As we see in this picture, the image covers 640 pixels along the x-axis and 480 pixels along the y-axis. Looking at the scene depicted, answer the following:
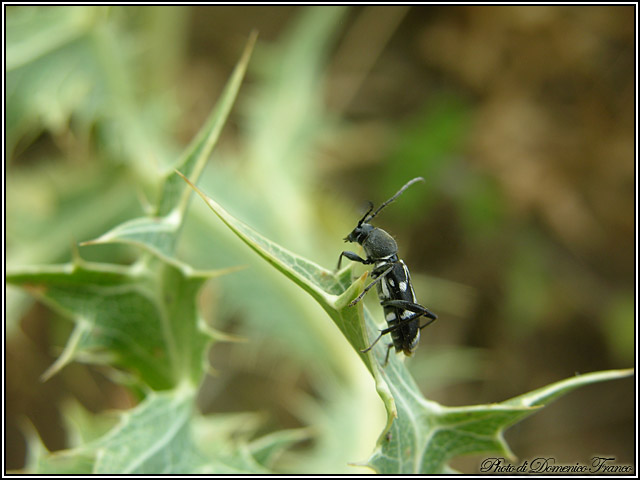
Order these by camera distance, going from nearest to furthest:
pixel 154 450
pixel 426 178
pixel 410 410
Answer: pixel 410 410 → pixel 154 450 → pixel 426 178

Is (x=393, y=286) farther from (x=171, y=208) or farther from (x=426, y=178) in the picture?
(x=426, y=178)

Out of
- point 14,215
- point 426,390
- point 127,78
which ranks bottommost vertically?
point 426,390

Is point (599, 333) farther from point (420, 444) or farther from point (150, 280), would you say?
point (150, 280)

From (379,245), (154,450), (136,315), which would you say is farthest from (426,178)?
(154,450)

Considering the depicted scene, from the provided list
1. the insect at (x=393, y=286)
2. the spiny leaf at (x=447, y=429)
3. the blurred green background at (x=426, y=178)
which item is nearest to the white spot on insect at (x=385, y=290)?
the insect at (x=393, y=286)

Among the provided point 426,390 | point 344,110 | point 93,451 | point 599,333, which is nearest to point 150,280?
point 93,451

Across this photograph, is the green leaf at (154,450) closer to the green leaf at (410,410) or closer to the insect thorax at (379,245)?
the green leaf at (410,410)
